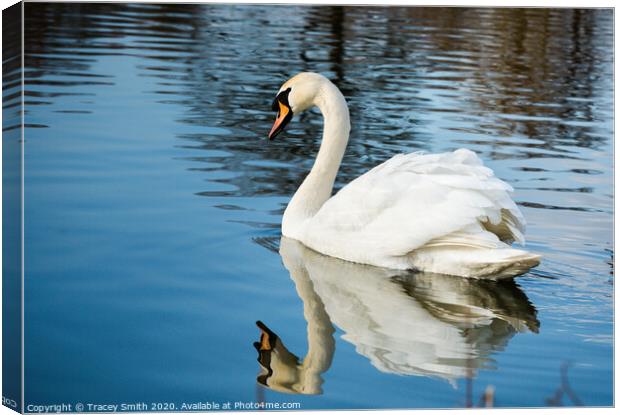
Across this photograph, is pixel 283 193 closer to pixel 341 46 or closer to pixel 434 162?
pixel 434 162

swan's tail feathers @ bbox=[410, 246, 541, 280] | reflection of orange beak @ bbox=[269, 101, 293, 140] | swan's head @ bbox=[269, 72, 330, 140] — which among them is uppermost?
swan's head @ bbox=[269, 72, 330, 140]

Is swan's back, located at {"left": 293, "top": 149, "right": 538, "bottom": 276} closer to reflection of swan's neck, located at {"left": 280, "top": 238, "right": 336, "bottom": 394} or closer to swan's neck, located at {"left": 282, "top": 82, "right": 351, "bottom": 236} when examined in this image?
reflection of swan's neck, located at {"left": 280, "top": 238, "right": 336, "bottom": 394}

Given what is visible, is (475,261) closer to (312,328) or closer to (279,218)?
(312,328)

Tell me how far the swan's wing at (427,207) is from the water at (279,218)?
0.26 metres

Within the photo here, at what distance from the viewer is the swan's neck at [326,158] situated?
9.17 m

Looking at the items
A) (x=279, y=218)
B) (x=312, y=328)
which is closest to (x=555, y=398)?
(x=312, y=328)

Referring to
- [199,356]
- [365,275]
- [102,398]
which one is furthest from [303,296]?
[102,398]

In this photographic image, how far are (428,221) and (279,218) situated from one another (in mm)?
1665

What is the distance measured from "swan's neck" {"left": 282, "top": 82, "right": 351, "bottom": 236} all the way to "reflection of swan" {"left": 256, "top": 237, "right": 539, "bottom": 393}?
51 centimetres

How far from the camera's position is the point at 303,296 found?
773 centimetres

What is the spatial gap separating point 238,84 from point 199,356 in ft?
21.1

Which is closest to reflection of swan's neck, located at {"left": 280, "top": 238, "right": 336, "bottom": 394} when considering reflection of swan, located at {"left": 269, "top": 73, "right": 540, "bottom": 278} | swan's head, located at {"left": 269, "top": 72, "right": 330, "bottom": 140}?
reflection of swan, located at {"left": 269, "top": 73, "right": 540, "bottom": 278}

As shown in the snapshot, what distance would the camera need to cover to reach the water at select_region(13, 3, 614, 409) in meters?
6.59

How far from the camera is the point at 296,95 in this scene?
9.31 metres
